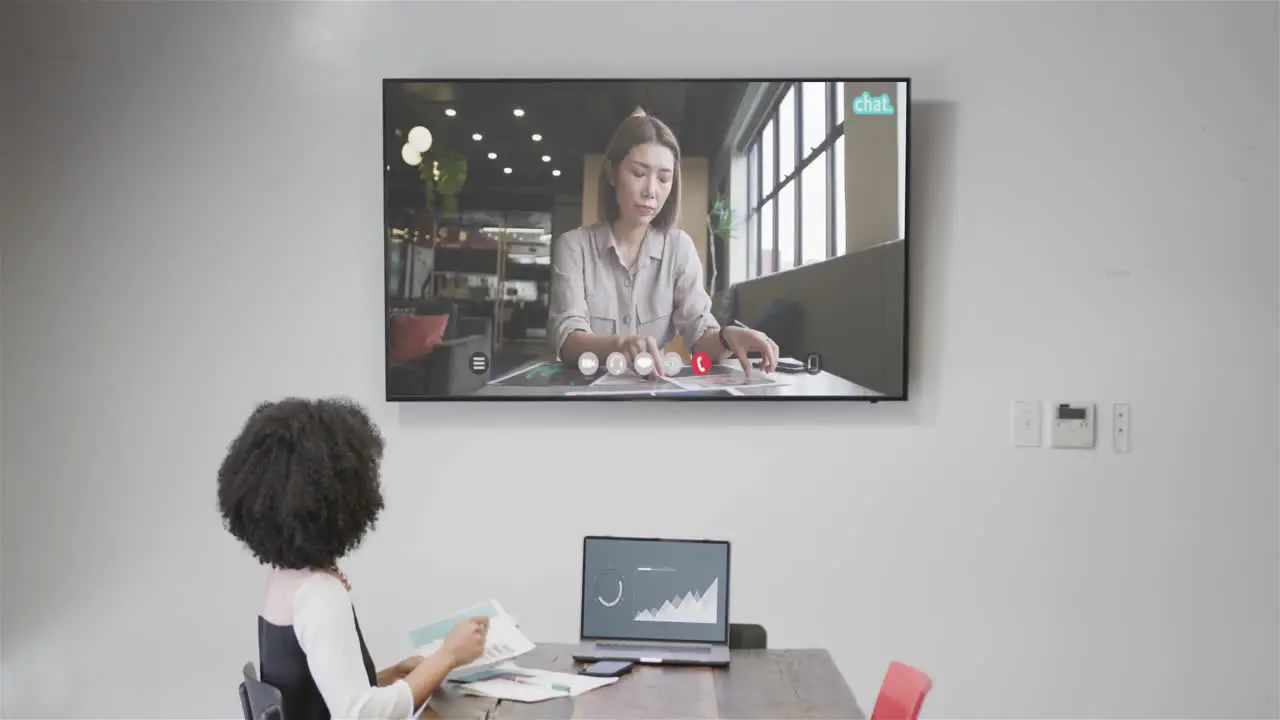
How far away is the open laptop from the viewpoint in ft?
8.00

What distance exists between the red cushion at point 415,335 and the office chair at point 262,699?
57.4 inches

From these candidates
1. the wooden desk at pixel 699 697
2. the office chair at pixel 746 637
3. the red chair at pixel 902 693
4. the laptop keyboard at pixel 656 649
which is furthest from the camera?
the office chair at pixel 746 637

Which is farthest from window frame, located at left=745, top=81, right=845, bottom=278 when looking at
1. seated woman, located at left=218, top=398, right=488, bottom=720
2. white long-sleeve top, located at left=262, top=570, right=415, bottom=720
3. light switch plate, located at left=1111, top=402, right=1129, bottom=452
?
white long-sleeve top, located at left=262, top=570, right=415, bottom=720

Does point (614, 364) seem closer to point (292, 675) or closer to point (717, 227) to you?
point (717, 227)

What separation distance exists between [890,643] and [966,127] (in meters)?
1.58

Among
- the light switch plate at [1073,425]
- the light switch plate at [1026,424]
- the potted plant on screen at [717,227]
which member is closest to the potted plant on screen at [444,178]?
the potted plant on screen at [717,227]

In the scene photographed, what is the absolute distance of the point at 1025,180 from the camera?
339cm

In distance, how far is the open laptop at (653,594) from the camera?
2438 mm

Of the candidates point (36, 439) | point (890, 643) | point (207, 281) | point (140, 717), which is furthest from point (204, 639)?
point (890, 643)

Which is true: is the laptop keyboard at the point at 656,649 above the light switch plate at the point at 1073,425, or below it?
below

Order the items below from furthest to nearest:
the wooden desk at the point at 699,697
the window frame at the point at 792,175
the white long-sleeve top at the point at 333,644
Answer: the window frame at the point at 792,175 → the wooden desk at the point at 699,697 → the white long-sleeve top at the point at 333,644

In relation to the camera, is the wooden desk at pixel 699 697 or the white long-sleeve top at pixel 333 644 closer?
the white long-sleeve top at pixel 333 644

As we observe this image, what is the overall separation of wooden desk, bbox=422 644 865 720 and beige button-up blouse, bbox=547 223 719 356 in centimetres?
120

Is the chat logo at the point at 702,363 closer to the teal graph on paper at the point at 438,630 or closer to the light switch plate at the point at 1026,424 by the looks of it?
the light switch plate at the point at 1026,424
